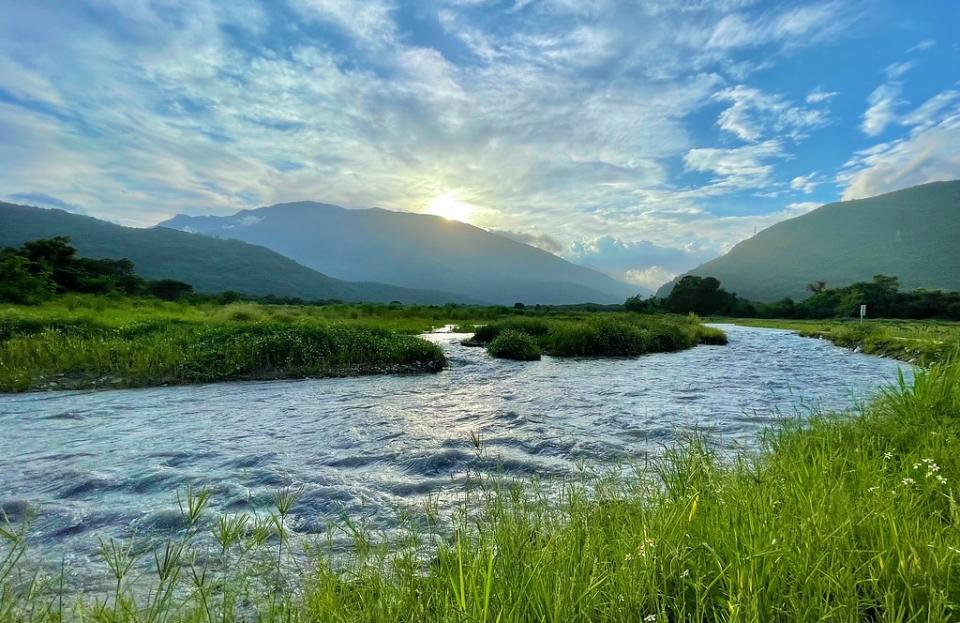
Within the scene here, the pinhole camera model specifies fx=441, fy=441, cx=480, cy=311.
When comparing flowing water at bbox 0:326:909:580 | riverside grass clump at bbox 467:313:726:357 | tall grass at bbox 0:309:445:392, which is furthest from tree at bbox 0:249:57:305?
riverside grass clump at bbox 467:313:726:357

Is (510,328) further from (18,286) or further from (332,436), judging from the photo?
(18,286)

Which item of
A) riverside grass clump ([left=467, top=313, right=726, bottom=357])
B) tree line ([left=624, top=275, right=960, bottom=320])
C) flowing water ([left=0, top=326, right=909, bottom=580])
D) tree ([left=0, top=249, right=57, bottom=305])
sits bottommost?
flowing water ([left=0, top=326, right=909, bottom=580])

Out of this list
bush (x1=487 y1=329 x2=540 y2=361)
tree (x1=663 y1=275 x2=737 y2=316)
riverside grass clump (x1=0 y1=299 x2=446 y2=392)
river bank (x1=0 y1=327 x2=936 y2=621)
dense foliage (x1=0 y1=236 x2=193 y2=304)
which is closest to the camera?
river bank (x1=0 y1=327 x2=936 y2=621)

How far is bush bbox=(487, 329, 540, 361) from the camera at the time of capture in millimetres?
26109

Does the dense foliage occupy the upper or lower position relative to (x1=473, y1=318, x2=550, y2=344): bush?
upper

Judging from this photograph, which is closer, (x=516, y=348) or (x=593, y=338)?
(x=516, y=348)

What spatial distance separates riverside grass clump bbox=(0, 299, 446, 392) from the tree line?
292 feet

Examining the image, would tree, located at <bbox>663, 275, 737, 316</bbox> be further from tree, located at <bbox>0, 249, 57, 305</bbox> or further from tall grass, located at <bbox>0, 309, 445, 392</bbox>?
tree, located at <bbox>0, 249, 57, 305</bbox>

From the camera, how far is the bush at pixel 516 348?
85.7ft

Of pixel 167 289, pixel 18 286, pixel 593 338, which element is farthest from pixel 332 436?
pixel 167 289

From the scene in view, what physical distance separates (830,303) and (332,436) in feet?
424

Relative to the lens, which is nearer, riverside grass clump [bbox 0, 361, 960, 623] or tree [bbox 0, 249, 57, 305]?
riverside grass clump [bbox 0, 361, 960, 623]

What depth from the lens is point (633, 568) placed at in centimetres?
303

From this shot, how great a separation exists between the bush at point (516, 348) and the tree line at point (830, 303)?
80090mm
